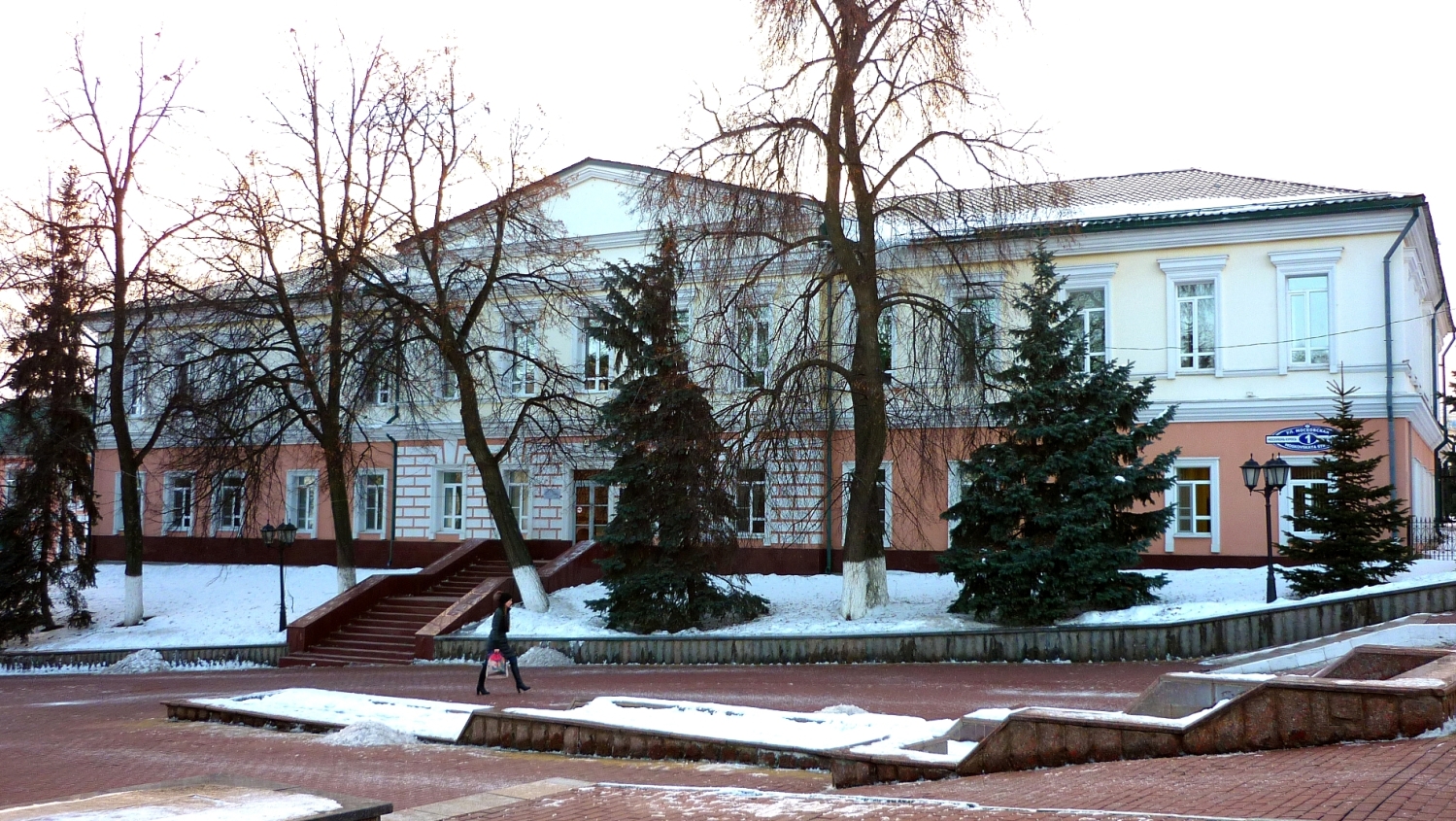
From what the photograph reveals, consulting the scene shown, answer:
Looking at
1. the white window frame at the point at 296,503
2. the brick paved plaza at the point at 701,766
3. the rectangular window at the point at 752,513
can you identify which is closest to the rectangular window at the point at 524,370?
the rectangular window at the point at 752,513

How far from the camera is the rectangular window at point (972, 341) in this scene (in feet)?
69.7

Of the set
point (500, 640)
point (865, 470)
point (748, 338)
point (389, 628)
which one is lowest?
point (389, 628)

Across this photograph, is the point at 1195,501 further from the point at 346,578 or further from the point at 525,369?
the point at 346,578

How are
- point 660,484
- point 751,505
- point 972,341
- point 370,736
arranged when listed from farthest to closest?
point 751,505 < point 660,484 < point 972,341 < point 370,736

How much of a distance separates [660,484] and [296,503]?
1846 cm

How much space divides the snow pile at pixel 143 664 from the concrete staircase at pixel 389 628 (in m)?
3.14

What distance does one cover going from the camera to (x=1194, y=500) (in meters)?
26.6

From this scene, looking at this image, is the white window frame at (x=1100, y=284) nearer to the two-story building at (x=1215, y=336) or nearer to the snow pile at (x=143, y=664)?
the two-story building at (x=1215, y=336)

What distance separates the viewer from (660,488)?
24297 millimetres

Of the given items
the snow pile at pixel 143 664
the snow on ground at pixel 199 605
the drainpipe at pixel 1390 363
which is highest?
the drainpipe at pixel 1390 363

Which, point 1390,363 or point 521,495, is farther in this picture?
point 521,495

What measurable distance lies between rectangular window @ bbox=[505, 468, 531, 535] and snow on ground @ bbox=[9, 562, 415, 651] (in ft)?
11.4

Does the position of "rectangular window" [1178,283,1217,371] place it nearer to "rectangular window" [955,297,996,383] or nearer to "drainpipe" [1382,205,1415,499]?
"drainpipe" [1382,205,1415,499]

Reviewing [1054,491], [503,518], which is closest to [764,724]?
[1054,491]
